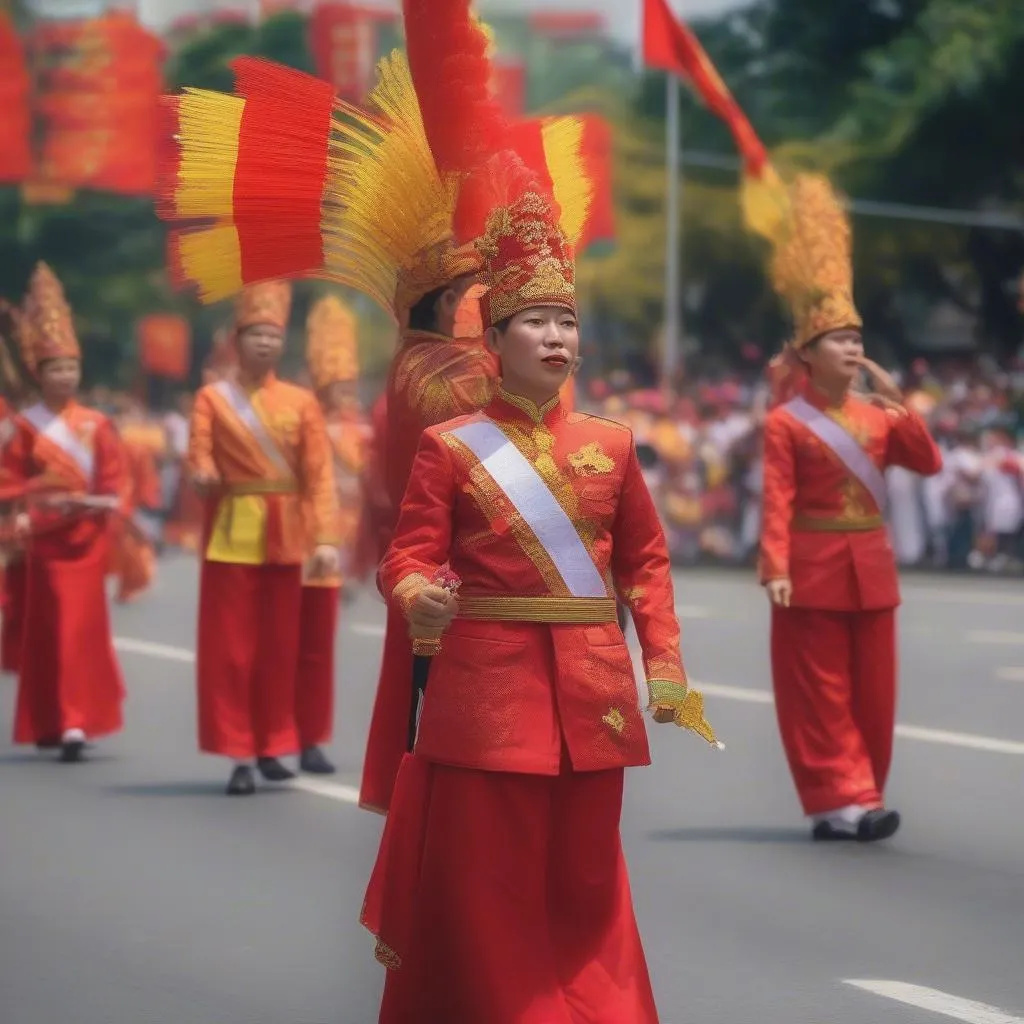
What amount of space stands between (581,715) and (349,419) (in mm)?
12700

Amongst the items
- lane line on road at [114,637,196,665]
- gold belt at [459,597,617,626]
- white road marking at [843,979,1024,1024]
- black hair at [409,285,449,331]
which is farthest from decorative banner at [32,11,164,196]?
gold belt at [459,597,617,626]

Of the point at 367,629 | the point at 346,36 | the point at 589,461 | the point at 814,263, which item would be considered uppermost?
the point at 346,36

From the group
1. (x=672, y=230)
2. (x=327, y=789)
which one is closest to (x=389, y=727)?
(x=327, y=789)

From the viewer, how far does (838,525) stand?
10.0m

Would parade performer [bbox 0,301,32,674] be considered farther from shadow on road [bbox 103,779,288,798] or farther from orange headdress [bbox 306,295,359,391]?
shadow on road [bbox 103,779,288,798]

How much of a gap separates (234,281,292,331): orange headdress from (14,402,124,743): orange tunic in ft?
5.45

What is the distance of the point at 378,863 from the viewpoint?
20.5 feet

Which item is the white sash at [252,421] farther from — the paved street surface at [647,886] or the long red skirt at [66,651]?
the long red skirt at [66,651]

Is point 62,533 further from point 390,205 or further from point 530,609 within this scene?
point 530,609

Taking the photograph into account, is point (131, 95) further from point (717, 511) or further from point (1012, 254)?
point (717, 511)

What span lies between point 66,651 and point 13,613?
156cm

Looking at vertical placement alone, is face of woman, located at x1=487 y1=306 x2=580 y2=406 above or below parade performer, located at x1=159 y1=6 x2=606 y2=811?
below

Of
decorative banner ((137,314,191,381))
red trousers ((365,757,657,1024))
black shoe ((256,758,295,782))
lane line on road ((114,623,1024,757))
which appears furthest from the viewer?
decorative banner ((137,314,191,381))

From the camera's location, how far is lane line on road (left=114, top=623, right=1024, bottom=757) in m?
12.4
